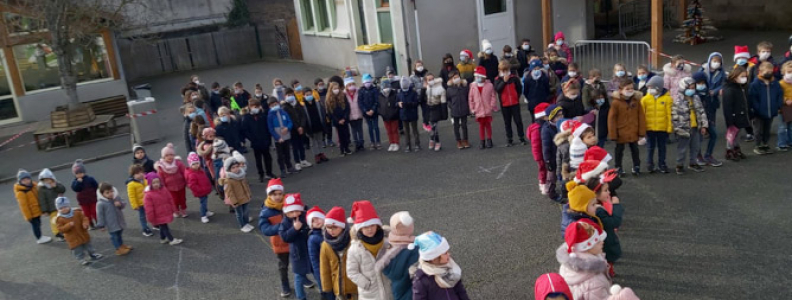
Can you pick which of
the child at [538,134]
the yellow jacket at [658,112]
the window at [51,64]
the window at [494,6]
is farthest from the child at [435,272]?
the window at [51,64]

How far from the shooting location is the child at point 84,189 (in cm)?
1025

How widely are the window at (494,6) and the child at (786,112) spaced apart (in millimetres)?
10520

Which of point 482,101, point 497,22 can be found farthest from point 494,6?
point 482,101

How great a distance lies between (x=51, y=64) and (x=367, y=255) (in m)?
19.0

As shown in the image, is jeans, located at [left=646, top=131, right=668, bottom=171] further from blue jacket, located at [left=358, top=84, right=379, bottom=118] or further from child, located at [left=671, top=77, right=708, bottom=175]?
blue jacket, located at [left=358, top=84, right=379, bottom=118]

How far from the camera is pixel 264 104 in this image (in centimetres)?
1362

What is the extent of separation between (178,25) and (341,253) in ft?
94.4

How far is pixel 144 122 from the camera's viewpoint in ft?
53.5

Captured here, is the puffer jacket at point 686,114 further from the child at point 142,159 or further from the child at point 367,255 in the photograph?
the child at point 142,159

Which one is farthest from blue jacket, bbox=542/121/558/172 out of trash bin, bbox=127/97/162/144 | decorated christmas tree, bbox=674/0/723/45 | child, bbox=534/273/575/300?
decorated christmas tree, bbox=674/0/723/45

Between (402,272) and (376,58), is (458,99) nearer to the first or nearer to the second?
(402,272)

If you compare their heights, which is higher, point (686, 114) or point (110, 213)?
point (686, 114)

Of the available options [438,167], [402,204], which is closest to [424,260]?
[402,204]

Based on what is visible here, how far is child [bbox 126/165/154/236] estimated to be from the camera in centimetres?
968
